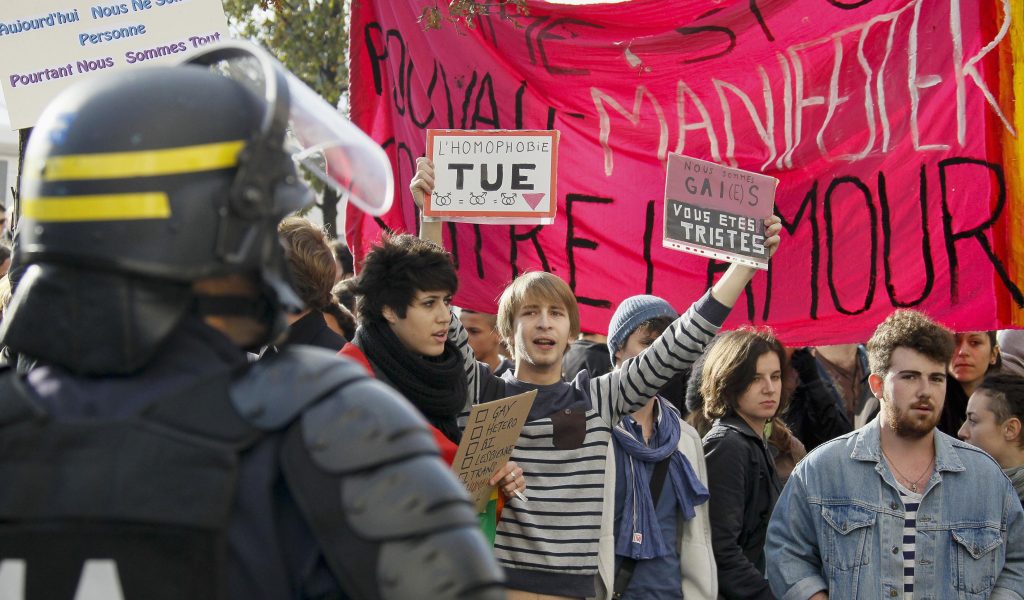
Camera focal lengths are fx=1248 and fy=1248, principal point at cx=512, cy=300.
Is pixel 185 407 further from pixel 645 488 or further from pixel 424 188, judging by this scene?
pixel 424 188

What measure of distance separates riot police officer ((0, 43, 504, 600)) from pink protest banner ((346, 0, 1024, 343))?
4.36 metres

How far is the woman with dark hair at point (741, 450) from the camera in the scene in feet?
16.8

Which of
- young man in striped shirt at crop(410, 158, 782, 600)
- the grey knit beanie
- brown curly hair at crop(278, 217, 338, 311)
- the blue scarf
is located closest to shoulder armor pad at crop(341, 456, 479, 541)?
brown curly hair at crop(278, 217, 338, 311)

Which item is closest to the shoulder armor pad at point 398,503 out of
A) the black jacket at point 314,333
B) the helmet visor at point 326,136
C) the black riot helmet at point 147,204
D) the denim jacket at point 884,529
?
the black riot helmet at point 147,204

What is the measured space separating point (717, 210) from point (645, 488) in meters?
1.14

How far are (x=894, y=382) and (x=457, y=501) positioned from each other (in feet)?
11.4

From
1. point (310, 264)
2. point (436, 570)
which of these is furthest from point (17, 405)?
point (310, 264)

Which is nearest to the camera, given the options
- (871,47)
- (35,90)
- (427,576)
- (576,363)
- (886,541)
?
(427,576)

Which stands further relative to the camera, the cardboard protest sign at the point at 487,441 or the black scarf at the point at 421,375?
the black scarf at the point at 421,375

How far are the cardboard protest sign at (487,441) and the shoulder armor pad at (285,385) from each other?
238cm

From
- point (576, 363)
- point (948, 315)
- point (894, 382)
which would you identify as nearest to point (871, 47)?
point (948, 315)

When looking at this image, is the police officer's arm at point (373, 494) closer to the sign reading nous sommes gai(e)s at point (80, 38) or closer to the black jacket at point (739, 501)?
the black jacket at point (739, 501)

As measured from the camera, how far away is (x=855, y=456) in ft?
15.0

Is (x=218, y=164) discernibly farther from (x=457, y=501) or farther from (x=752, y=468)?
(x=752, y=468)
